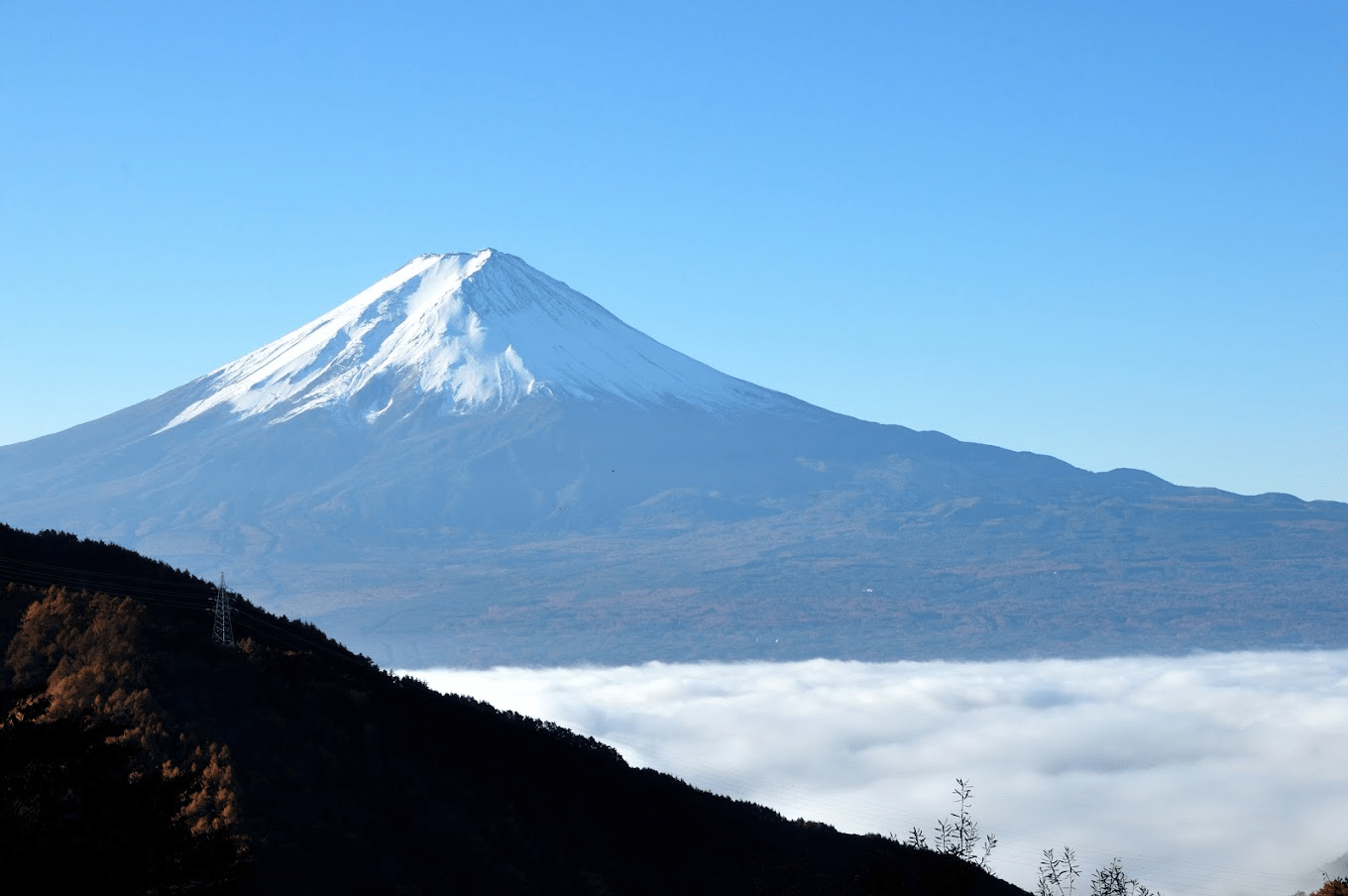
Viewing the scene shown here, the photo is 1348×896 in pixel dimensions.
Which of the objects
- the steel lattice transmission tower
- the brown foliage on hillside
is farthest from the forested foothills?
the steel lattice transmission tower

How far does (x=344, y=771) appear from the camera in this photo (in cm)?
4138

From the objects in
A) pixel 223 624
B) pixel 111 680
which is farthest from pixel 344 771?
pixel 223 624

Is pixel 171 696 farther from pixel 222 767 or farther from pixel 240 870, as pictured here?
pixel 240 870

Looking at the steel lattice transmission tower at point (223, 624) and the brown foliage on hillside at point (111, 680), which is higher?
the steel lattice transmission tower at point (223, 624)

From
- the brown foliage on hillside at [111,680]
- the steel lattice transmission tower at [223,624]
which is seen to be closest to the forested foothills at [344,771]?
the brown foliage on hillside at [111,680]

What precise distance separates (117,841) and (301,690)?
22591 mm

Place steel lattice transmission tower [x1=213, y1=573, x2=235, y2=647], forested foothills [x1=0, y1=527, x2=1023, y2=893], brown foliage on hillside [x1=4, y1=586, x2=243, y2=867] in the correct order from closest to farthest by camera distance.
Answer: brown foliage on hillside [x1=4, y1=586, x2=243, y2=867] < forested foothills [x1=0, y1=527, x2=1023, y2=893] < steel lattice transmission tower [x1=213, y1=573, x2=235, y2=647]

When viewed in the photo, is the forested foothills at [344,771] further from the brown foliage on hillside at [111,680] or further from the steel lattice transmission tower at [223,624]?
the steel lattice transmission tower at [223,624]

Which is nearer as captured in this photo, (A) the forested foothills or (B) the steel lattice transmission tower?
(A) the forested foothills

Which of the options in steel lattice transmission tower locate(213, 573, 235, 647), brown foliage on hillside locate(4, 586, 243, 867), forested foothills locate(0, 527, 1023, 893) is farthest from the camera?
steel lattice transmission tower locate(213, 573, 235, 647)

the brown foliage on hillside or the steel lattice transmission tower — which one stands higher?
the steel lattice transmission tower

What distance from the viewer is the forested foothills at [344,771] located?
36906 mm

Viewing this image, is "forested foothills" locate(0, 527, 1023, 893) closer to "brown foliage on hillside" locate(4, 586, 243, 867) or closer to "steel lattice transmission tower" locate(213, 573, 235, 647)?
"brown foliage on hillside" locate(4, 586, 243, 867)

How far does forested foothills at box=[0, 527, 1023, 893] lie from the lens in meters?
36.9
